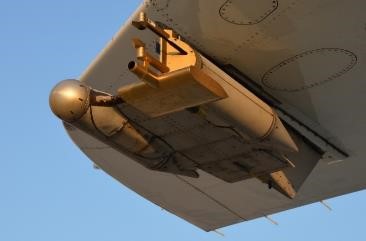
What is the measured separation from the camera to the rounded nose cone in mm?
13117

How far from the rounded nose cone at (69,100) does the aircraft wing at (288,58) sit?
1664 mm

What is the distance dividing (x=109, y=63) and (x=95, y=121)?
6.49 feet

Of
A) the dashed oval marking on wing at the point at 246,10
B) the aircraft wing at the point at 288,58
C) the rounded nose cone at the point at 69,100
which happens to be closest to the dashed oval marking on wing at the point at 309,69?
the aircraft wing at the point at 288,58

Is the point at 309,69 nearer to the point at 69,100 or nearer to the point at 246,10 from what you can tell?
the point at 246,10

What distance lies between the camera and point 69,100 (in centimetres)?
1310

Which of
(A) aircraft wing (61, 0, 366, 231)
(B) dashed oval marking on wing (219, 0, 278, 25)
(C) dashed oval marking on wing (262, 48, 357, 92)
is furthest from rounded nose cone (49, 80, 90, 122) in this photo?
(C) dashed oval marking on wing (262, 48, 357, 92)

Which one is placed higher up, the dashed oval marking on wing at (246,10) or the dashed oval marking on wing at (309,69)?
the dashed oval marking on wing at (309,69)

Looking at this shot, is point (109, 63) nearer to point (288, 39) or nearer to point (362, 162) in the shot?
point (288, 39)

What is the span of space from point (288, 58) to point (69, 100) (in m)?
4.77

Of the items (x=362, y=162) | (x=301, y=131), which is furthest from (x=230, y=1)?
(x=362, y=162)

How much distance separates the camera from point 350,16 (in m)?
12.3

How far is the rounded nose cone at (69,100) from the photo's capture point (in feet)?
43.0

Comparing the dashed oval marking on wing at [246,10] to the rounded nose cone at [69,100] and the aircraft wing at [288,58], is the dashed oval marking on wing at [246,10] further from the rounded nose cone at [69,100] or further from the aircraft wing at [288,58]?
the rounded nose cone at [69,100]

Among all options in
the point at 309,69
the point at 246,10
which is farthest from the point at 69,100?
the point at 309,69
